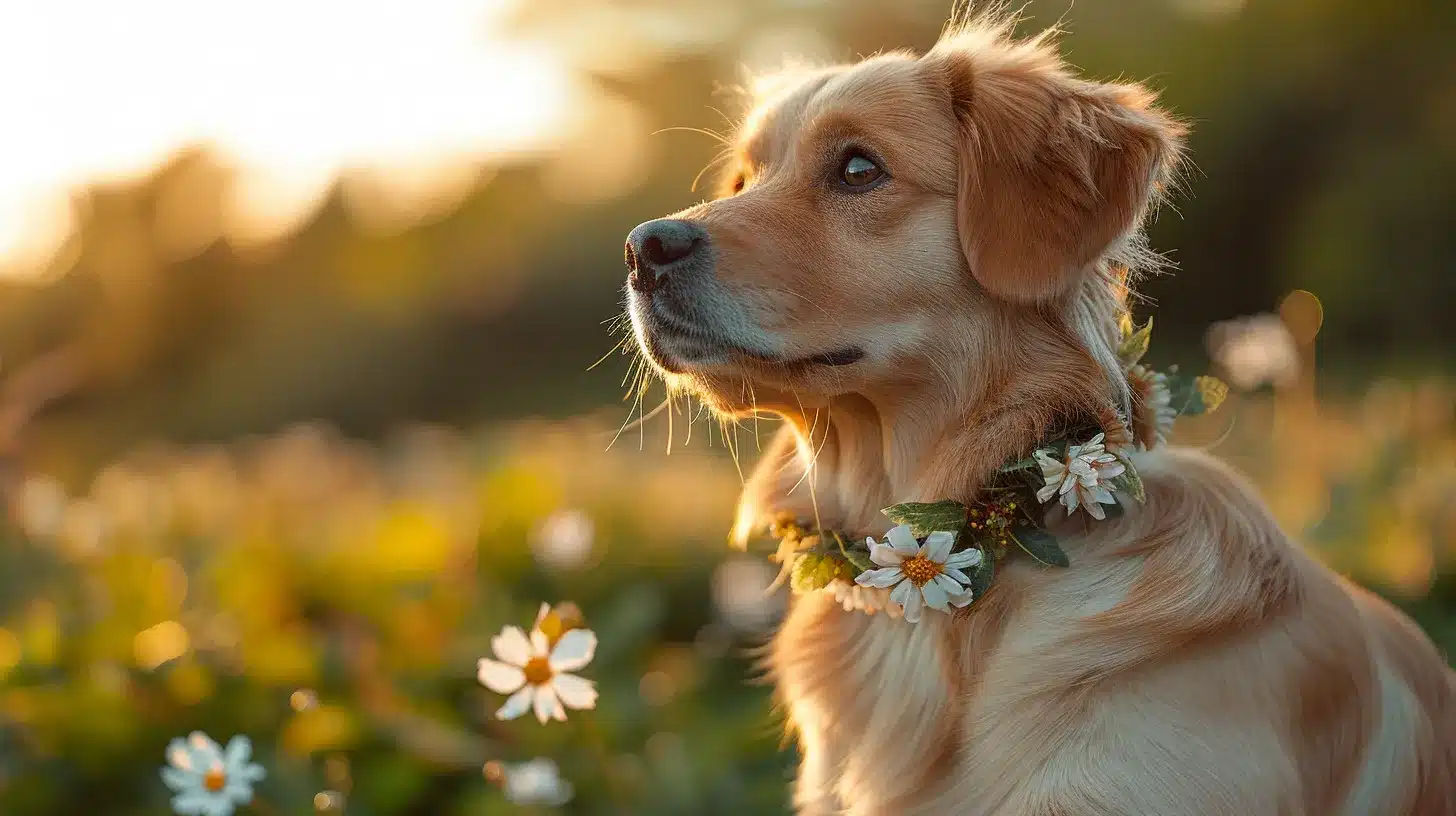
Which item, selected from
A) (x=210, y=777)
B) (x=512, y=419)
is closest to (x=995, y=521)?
(x=210, y=777)

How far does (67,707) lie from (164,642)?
1.42ft

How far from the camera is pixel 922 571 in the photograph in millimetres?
2387

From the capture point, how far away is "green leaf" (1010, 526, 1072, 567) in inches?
94.7

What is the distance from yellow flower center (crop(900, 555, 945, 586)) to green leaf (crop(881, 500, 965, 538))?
3.3 inches

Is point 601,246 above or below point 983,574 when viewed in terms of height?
below

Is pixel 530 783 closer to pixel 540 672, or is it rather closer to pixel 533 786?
pixel 533 786

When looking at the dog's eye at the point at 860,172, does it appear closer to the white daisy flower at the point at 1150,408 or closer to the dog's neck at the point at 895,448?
the dog's neck at the point at 895,448

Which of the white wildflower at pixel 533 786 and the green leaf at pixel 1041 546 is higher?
the green leaf at pixel 1041 546

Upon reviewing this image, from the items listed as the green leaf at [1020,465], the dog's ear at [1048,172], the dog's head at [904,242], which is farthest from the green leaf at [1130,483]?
the dog's ear at [1048,172]

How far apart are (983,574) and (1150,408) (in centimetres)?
57

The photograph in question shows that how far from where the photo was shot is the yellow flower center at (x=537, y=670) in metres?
2.69

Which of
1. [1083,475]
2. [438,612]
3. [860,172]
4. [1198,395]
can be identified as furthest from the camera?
[438,612]

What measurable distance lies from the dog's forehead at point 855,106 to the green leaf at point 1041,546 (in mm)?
923

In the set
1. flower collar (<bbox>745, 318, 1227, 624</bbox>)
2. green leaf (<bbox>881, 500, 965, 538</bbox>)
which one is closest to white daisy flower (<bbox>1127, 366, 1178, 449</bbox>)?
flower collar (<bbox>745, 318, 1227, 624</bbox>)
